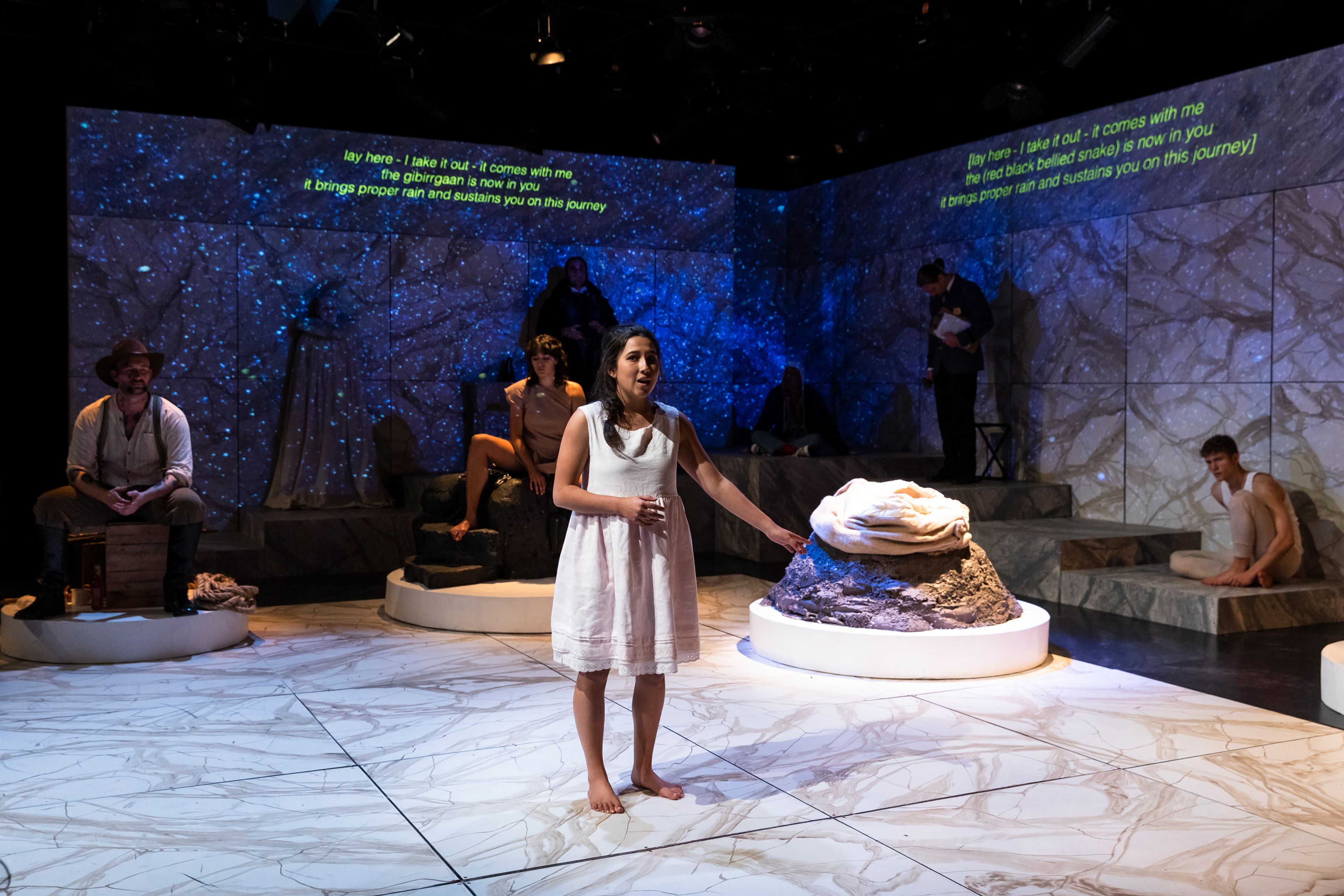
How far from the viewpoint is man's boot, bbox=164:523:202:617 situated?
251 inches

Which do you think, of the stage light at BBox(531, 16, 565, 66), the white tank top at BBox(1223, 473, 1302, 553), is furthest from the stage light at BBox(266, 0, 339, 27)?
the white tank top at BBox(1223, 473, 1302, 553)

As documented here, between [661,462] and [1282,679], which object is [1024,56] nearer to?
[1282,679]

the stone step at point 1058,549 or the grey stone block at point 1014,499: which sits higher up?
the grey stone block at point 1014,499

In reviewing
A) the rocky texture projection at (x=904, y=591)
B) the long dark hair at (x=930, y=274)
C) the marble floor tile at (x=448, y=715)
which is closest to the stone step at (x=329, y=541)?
the marble floor tile at (x=448, y=715)

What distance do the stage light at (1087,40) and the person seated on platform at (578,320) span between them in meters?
4.64

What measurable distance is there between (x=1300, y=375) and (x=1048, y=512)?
2.37 metres

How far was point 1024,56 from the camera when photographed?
8914 millimetres

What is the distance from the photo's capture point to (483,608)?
6.96 m

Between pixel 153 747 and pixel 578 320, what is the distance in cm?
701

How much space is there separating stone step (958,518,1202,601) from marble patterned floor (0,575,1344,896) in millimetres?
2424

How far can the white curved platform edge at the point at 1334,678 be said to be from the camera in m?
5.29

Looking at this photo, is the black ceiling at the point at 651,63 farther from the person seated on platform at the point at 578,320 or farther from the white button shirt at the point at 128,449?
the white button shirt at the point at 128,449

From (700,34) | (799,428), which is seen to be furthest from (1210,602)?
(700,34)

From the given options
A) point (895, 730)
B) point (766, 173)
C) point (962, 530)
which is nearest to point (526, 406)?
point (962, 530)
